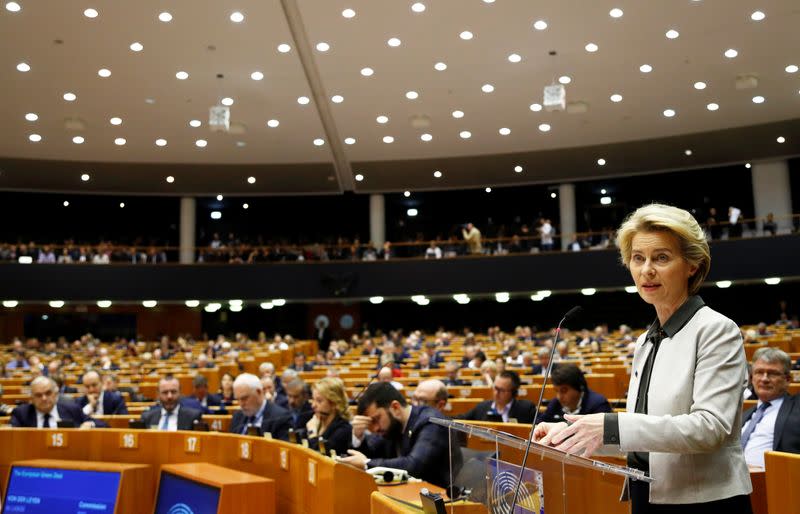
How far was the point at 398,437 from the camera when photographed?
4684 mm

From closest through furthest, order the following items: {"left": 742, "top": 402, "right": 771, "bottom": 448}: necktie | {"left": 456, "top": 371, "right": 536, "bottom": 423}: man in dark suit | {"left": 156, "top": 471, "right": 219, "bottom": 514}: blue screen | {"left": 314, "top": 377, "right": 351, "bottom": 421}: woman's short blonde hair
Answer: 1. {"left": 742, "top": 402, "right": 771, "bottom": 448}: necktie
2. {"left": 156, "top": 471, "right": 219, "bottom": 514}: blue screen
3. {"left": 314, "top": 377, "right": 351, "bottom": 421}: woman's short blonde hair
4. {"left": 456, "top": 371, "right": 536, "bottom": 423}: man in dark suit

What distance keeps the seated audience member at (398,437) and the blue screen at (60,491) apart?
1.56m

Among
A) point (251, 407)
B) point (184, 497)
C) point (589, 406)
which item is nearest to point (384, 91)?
point (251, 407)

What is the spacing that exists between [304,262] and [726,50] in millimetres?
12723

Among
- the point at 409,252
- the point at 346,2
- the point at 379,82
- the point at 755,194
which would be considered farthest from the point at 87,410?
the point at 755,194

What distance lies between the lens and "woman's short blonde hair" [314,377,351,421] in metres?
5.21

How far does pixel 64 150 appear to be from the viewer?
21703mm

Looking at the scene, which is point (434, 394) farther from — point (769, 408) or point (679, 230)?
point (679, 230)

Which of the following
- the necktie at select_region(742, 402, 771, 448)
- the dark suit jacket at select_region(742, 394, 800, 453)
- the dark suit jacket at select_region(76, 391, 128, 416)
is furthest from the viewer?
the dark suit jacket at select_region(76, 391, 128, 416)

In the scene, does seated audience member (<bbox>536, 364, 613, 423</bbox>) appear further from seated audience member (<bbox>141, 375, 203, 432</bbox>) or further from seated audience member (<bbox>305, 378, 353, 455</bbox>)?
seated audience member (<bbox>141, 375, 203, 432</bbox>)

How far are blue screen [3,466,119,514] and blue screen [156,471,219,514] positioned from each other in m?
0.29

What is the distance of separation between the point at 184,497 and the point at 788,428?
3214 millimetres

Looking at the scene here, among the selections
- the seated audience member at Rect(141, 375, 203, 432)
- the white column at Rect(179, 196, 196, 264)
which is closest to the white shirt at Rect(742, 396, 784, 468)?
the seated audience member at Rect(141, 375, 203, 432)

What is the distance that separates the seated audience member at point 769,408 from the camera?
3922 mm
